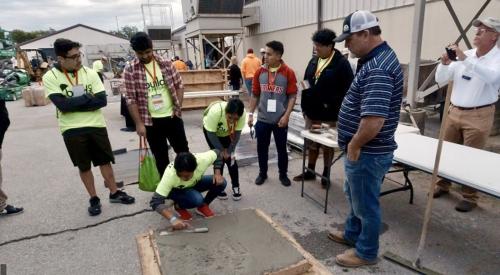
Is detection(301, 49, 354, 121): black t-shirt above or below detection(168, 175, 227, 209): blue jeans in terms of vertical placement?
above

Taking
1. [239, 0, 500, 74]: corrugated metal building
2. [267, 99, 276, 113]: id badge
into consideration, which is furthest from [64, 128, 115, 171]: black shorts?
[239, 0, 500, 74]: corrugated metal building

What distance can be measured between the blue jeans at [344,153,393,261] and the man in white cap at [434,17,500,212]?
1186 millimetres

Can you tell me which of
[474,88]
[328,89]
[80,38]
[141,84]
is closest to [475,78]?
[474,88]

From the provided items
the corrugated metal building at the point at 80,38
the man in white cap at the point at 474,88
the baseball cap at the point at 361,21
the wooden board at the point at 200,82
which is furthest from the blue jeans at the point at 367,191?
the corrugated metal building at the point at 80,38

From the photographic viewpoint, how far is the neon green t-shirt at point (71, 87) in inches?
112

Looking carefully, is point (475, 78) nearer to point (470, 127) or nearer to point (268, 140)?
point (470, 127)

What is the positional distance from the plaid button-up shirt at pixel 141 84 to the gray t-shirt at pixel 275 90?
1002 mm

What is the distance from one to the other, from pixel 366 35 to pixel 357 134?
1.95ft

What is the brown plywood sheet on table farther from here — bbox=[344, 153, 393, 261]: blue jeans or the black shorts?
the black shorts

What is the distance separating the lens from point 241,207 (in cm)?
333

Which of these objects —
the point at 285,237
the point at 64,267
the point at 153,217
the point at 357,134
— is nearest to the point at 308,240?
the point at 285,237

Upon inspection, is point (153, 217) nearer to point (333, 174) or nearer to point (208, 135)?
point (208, 135)

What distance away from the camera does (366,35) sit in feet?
6.18

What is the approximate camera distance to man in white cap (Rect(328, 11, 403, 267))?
1.80 m
